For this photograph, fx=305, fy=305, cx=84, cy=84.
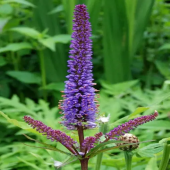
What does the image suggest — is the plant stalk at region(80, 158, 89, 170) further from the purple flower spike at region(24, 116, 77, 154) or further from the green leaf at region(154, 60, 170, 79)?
the green leaf at region(154, 60, 170, 79)

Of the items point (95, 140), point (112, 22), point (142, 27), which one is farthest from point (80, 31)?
point (142, 27)

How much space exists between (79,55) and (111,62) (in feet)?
4.48

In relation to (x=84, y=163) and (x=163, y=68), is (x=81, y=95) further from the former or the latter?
(x=163, y=68)

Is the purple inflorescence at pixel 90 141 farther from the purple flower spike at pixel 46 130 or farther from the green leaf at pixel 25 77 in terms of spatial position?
the green leaf at pixel 25 77

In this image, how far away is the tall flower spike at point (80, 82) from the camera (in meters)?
0.52

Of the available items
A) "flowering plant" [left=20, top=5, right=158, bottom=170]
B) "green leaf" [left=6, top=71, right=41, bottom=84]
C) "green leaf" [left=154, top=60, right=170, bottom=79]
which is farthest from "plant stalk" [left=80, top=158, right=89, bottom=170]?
"green leaf" [left=154, top=60, right=170, bottom=79]

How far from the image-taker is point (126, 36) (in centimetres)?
188

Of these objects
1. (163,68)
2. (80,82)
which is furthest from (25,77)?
(80,82)

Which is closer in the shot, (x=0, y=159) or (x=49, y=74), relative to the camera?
(x=0, y=159)

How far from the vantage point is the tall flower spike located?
1.72 feet

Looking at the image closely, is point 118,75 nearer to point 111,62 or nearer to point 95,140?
point 111,62

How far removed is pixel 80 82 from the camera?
0.55 meters

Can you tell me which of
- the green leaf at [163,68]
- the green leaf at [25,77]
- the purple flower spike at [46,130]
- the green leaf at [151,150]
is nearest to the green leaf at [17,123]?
the purple flower spike at [46,130]

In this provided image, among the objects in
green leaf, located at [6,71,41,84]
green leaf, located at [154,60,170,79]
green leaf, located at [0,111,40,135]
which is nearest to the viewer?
green leaf, located at [0,111,40,135]
